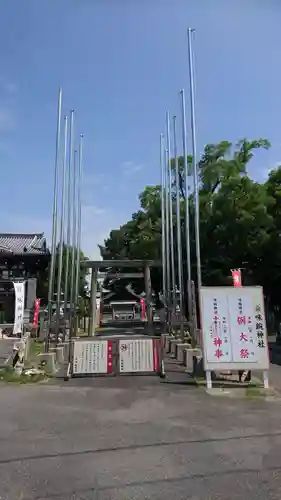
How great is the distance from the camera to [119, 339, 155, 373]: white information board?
12680mm

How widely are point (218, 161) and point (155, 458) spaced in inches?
1063

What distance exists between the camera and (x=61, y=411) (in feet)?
28.0

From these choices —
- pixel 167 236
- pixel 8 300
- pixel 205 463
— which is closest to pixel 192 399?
pixel 205 463

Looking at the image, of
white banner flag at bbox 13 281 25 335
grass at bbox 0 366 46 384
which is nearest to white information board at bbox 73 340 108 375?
grass at bbox 0 366 46 384

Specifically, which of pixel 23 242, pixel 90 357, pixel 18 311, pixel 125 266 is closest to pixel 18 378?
pixel 90 357

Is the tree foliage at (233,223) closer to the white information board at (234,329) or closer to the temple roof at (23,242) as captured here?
the temple roof at (23,242)

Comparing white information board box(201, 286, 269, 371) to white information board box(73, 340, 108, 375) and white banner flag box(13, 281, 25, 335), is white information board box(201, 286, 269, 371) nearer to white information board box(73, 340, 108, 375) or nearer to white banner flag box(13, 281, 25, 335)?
white information board box(73, 340, 108, 375)

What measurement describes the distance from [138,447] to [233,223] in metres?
23.3

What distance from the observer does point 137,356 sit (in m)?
12.8

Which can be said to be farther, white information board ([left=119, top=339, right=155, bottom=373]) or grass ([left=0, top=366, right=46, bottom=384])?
white information board ([left=119, top=339, right=155, bottom=373])

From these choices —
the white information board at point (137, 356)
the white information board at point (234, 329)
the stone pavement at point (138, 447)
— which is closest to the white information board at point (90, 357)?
the white information board at point (137, 356)

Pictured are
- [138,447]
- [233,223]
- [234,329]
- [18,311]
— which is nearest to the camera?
[138,447]

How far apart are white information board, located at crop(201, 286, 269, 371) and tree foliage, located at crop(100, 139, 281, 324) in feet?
52.2

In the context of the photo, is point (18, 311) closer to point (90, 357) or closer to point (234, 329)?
point (90, 357)
